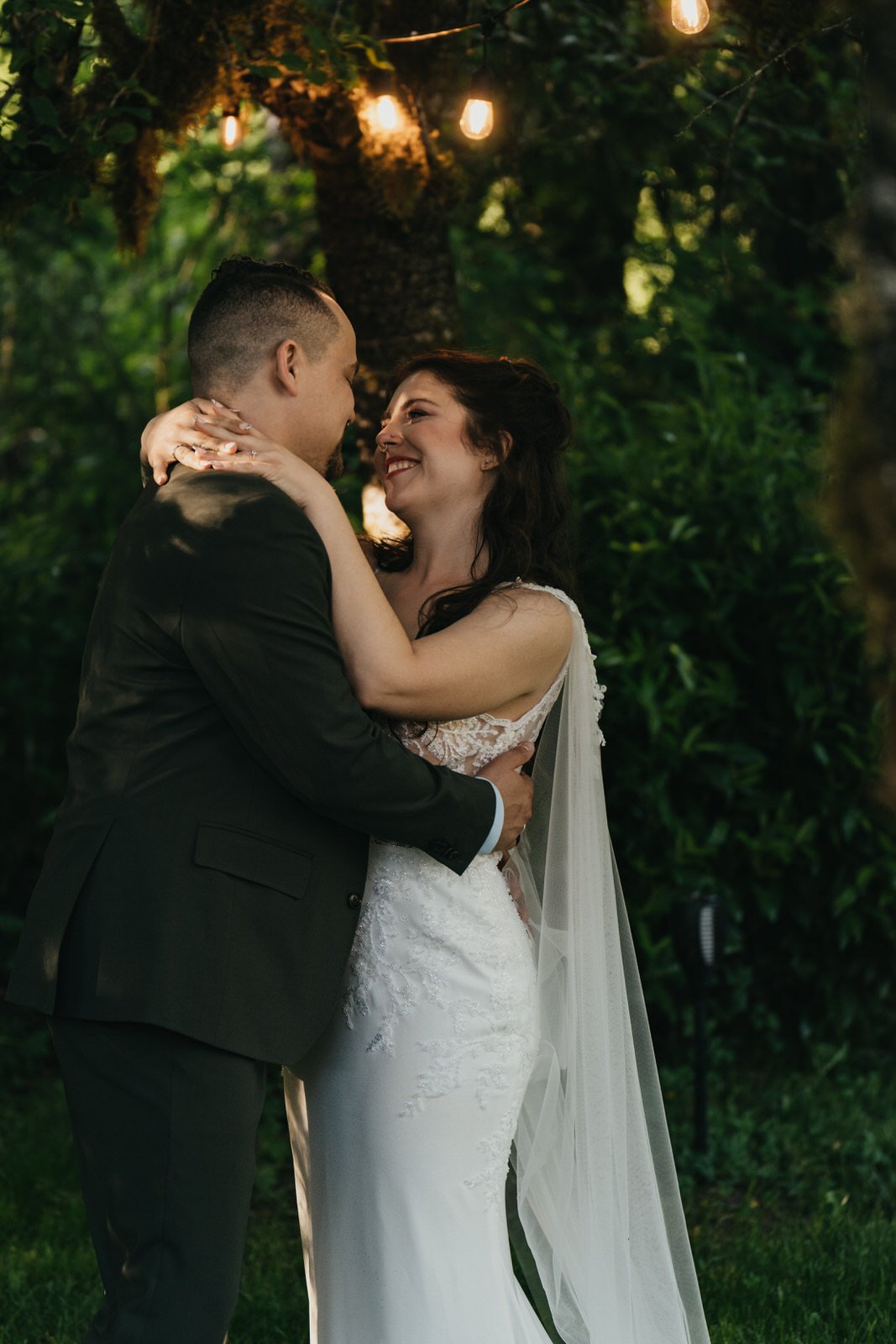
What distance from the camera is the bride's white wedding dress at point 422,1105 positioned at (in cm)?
261

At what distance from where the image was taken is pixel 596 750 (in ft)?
10.4

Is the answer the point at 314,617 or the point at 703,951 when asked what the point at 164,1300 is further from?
the point at 703,951

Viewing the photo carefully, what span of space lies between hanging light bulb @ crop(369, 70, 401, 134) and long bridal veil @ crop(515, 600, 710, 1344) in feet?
6.03

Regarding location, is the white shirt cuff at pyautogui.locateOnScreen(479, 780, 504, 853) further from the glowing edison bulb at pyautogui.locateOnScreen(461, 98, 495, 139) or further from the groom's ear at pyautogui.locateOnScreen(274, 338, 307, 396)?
the glowing edison bulb at pyautogui.locateOnScreen(461, 98, 495, 139)

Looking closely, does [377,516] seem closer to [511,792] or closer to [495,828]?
[511,792]

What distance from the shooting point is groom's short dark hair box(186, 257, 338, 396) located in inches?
105

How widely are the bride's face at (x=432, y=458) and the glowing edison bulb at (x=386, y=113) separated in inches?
52.2

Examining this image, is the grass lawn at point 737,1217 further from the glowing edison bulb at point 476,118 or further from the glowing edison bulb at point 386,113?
the glowing edison bulb at point 386,113

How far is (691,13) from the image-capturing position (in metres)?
3.25

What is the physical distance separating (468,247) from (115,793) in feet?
19.7

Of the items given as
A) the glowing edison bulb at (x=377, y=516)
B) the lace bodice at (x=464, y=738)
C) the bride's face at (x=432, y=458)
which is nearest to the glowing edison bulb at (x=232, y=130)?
the glowing edison bulb at (x=377, y=516)

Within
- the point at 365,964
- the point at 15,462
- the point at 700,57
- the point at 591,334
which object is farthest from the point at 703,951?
the point at 15,462

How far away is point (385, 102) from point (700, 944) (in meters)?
2.73

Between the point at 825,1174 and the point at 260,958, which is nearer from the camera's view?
the point at 260,958
